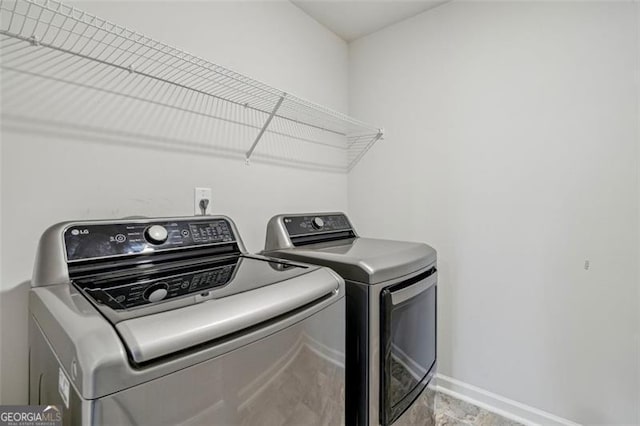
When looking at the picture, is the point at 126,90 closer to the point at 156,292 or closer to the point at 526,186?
the point at 156,292

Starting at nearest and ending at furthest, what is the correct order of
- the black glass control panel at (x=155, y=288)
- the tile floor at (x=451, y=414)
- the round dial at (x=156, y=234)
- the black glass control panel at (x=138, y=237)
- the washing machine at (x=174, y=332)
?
the washing machine at (x=174, y=332) < the black glass control panel at (x=155, y=288) < the black glass control panel at (x=138, y=237) < the round dial at (x=156, y=234) < the tile floor at (x=451, y=414)

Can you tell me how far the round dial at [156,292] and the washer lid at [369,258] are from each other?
0.54 meters

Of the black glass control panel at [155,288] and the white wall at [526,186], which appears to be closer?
the black glass control panel at [155,288]

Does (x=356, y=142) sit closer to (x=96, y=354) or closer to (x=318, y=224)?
(x=318, y=224)

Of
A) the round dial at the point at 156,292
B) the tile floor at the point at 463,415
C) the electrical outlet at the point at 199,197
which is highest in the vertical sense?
the electrical outlet at the point at 199,197

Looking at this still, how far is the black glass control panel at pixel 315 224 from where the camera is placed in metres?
1.55

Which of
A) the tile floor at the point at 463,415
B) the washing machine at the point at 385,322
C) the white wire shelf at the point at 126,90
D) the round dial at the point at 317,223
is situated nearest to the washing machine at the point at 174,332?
the washing machine at the point at 385,322

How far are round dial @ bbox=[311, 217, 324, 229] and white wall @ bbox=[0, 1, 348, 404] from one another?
216 millimetres

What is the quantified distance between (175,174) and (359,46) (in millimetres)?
1633

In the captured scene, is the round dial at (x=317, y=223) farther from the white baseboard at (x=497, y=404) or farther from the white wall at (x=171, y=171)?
the white baseboard at (x=497, y=404)

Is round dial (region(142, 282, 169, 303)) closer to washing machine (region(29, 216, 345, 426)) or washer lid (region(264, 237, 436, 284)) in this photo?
washing machine (region(29, 216, 345, 426))

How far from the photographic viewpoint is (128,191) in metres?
1.20

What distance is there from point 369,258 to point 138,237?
2.56ft

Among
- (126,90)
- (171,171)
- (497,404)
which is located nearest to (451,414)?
(497,404)
